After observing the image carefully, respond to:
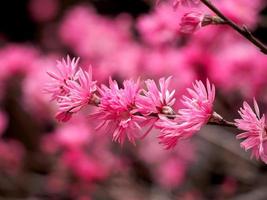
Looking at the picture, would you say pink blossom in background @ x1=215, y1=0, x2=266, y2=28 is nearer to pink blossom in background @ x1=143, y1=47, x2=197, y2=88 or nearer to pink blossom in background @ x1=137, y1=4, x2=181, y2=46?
pink blossom in background @ x1=137, y1=4, x2=181, y2=46

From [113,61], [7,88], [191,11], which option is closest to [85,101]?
[191,11]

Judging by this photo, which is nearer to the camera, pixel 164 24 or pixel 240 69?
pixel 164 24

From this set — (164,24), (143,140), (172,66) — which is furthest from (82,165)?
(164,24)

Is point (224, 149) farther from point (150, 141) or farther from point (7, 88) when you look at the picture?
point (7, 88)

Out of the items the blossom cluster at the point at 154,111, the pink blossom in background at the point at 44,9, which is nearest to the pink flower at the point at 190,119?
the blossom cluster at the point at 154,111

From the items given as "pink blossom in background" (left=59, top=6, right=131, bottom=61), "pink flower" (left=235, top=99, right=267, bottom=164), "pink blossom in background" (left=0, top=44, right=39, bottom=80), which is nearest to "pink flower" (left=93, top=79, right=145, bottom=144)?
"pink flower" (left=235, top=99, right=267, bottom=164)

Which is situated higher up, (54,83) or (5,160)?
(54,83)

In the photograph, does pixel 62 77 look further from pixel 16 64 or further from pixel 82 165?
pixel 16 64
